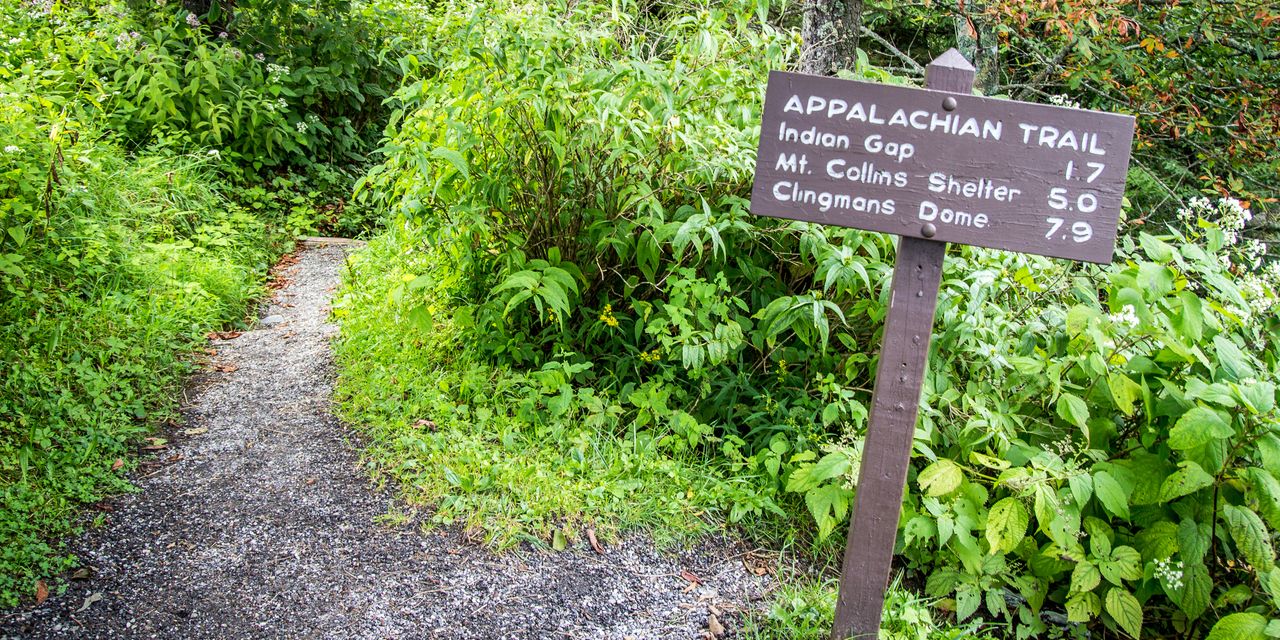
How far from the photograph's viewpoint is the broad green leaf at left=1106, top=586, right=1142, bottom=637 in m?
2.74

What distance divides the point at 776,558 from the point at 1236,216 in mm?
2191

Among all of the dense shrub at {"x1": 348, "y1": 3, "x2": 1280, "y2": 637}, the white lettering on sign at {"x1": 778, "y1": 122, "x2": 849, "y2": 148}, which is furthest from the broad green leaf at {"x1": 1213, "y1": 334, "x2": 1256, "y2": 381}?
the white lettering on sign at {"x1": 778, "y1": 122, "x2": 849, "y2": 148}

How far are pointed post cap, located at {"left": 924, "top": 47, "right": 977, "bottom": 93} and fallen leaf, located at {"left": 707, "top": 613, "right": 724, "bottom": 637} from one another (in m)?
1.81

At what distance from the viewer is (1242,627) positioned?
2537 millimetres

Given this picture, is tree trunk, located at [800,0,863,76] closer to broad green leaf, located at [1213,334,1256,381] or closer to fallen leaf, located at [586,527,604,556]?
broad green leaf, located at [1213,334,1256,381]

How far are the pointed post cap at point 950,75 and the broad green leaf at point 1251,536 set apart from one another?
5.53 feet

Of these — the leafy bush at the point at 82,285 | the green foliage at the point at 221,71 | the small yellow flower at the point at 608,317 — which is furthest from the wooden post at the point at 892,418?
the green foliage at the point at 221,71

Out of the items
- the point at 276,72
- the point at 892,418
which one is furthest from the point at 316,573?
the point at 276,72

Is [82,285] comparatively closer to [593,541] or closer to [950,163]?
[593,541]

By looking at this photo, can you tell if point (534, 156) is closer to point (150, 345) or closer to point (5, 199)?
point (150, 345)

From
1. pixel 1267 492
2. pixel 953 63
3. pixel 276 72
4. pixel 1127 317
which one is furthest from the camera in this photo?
pixel 276 72

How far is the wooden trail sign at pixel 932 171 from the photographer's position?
2.22 m

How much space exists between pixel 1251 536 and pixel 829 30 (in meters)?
3.24

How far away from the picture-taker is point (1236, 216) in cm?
308
